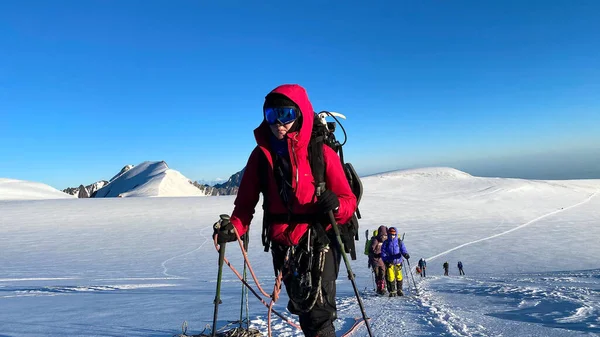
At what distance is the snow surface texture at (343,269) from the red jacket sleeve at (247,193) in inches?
79.6

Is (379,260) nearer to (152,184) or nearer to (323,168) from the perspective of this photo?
(323,168)

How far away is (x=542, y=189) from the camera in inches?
2447

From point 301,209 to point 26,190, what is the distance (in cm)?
7896

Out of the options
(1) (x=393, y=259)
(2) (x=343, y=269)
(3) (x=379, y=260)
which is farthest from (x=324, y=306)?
(2) (x=343, y=269)

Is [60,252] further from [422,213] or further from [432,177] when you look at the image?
[432,177]

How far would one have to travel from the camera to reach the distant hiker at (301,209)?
2893 millimetres

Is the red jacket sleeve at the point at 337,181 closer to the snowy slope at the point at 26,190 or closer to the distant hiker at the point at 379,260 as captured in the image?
the distant hiker at the point at 379,260

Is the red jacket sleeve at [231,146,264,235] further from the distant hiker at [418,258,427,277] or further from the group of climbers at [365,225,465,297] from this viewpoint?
the distant hiker at [418,258,427,277]

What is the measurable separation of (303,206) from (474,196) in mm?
58844

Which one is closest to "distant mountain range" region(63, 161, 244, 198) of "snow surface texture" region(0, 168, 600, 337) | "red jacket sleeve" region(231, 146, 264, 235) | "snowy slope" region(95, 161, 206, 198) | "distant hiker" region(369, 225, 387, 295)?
"snowy slope" region(95, 161, 206, 198)

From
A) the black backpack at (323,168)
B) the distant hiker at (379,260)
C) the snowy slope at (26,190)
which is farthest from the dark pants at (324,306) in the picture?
the snowy slope at (26,190)

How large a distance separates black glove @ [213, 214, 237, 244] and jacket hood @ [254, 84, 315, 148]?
2.36ft

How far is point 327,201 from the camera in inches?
105

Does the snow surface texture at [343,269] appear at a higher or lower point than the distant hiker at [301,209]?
lower
